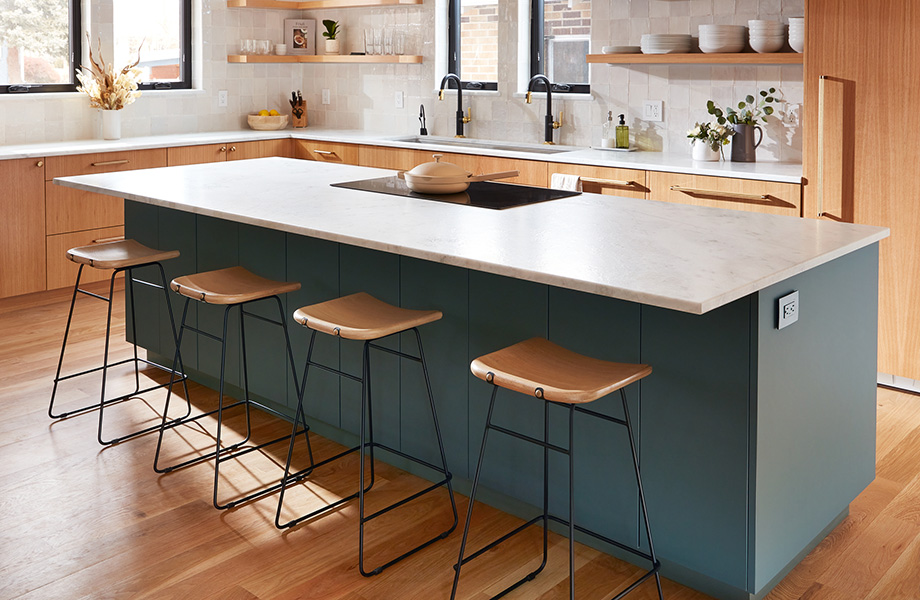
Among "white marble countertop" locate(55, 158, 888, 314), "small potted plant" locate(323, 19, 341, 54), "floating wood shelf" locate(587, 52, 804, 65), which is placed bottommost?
"white marble countertop" locate(55, 158, 888, 314)

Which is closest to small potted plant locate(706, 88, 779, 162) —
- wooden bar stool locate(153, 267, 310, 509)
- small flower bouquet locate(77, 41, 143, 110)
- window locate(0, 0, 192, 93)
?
wooden bar stool locate(153, 267, 310, 509)

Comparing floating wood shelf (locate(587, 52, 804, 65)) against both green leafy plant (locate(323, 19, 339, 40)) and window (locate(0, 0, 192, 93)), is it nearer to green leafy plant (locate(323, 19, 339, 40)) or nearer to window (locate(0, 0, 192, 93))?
green leafy plant (locate(323, 19, 339, 40))

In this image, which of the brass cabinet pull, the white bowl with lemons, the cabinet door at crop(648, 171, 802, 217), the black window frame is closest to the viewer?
the cabinet door at crop(648, 171, 802, 217)

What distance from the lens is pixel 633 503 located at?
2467 millimetres

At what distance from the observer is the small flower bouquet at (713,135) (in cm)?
464

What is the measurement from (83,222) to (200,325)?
78.1 inches

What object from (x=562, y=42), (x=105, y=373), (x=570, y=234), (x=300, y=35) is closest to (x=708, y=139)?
(x=562, y=42)

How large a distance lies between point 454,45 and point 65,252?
2.92 metres

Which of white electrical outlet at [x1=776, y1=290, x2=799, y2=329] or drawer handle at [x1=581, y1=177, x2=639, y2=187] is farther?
drawer handle at [x1=581, y1=177, x2=639, y2=187]

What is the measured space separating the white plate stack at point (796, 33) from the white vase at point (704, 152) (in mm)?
640

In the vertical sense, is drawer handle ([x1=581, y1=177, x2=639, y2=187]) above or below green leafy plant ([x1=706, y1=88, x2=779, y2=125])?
below

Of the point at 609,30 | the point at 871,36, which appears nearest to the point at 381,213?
the point at 871,36

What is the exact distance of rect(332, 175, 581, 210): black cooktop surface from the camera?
320 cm

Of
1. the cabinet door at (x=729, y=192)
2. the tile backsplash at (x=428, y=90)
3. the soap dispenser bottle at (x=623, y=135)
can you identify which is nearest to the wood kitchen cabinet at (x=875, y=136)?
the cabinet door at (x=729, y=192)
